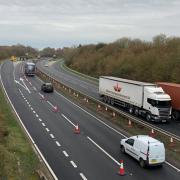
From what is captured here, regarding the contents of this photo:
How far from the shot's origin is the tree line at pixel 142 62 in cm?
6788

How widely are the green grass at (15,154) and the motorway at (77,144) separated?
104 centimetres

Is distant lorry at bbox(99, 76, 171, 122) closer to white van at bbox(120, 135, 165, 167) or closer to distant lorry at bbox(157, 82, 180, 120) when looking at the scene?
distant lorry at bbox(157, 82, 180, 120)

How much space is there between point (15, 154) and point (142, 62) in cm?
5632

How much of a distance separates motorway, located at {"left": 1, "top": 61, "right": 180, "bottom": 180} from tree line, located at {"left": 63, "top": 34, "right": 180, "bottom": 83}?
22621 mm

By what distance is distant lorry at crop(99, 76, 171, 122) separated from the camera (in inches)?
1614

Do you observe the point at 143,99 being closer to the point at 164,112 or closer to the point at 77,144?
the point at 164,112

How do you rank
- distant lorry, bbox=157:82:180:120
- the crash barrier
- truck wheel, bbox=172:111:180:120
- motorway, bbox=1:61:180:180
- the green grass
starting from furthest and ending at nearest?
truck wheel, bbox=172:111:180:120 < distant lorry, bbox=157:82:180:120 < the crash barrier < motorway, bbox=1:61:180:180 < the green grass

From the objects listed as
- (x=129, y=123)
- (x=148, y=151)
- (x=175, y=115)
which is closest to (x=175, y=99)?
(x=175, y=115)

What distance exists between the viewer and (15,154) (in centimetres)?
2714

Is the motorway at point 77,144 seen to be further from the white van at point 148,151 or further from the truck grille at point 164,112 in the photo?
the truck grille at point 164,112

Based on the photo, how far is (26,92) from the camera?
2453 inches

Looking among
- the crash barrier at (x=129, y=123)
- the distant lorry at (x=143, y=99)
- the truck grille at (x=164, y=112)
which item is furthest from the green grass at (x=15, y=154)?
the truck grille at (x=164, y=112)

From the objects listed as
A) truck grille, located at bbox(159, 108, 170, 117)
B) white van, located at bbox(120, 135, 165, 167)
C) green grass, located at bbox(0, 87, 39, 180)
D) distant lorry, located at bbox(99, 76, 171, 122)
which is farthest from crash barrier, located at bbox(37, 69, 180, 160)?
green grass, located at bbox(0, 87, 39, 180)

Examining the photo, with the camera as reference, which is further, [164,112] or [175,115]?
[175,115]
